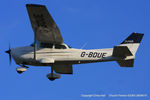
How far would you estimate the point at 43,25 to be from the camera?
1775 cm

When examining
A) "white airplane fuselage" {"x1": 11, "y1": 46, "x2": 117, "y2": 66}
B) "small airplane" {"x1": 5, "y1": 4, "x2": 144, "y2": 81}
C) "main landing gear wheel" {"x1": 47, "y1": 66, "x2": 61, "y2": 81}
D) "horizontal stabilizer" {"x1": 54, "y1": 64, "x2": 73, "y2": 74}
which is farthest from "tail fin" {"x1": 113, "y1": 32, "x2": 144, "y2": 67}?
"main landing gear wheel" {"x1": 47, "y1": 66, "x2": 61, "y2": 81}

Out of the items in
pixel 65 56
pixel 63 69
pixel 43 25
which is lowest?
pixel 63 69

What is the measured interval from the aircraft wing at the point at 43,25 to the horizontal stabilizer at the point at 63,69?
232 centimetres

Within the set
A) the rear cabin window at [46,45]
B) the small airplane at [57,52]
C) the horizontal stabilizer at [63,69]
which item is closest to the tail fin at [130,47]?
the small airplane at [57,52]

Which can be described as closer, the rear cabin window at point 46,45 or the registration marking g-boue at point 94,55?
the registration marking g-boue at point 94,55

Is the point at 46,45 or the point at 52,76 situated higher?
the point at 46,45

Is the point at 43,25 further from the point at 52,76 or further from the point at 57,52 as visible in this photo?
the point at 52,76

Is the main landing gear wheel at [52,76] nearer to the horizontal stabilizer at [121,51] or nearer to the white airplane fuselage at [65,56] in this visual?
the white airplane fuselage at [65,56]

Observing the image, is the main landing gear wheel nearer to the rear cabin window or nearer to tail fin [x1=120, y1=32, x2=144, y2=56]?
the rear cabin window

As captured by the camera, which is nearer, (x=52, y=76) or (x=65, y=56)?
(x=65, y=56)

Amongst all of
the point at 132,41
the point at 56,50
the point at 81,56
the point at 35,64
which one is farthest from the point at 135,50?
the point at 35,64

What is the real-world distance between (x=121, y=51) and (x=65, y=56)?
2967 mm

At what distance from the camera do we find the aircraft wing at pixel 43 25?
16688 millimetres

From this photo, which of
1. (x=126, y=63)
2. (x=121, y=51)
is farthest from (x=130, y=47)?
(x=121, y=51)
